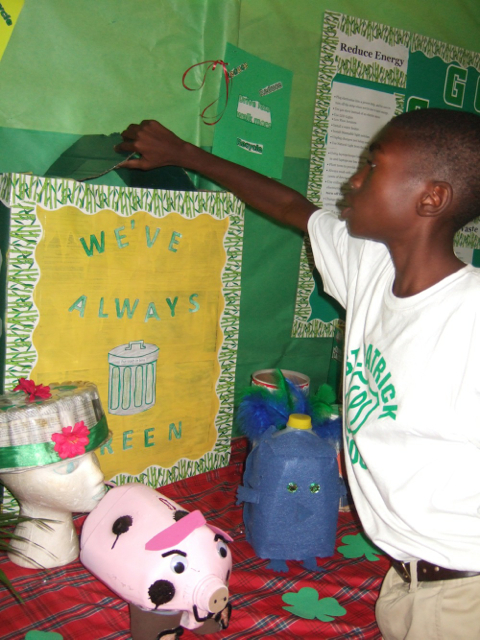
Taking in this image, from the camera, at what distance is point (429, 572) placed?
0.71m

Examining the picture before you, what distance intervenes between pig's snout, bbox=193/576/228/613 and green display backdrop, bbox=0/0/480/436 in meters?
0.57

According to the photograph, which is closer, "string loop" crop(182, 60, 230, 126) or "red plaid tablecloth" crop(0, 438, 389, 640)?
"red plaid tablecloth" crop(0, 438, 389, 640)

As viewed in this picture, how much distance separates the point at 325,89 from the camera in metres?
1.17

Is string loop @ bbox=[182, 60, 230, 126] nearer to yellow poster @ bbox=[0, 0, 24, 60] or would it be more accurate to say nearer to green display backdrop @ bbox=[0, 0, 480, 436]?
green display backdrop @ bbox=[0, 0, 480, 436]

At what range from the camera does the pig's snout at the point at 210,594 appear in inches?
26.0

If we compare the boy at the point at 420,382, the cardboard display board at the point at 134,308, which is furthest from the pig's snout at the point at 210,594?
the cardboard display board at the point at 134,308

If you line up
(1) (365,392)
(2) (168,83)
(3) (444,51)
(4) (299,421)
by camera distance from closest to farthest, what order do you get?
(1) (365,392) → (4) (299,421) → (2) (168,83) → (3) (444,51)

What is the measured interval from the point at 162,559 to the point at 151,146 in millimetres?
613

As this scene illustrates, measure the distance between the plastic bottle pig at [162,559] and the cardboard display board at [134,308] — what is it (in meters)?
0.22

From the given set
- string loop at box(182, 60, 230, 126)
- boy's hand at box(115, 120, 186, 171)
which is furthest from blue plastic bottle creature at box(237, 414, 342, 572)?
string loop at box(182, 60, 230, 126)

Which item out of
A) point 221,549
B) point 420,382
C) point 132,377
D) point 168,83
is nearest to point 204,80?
point 168,83

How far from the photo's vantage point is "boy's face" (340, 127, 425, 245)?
2.36ft

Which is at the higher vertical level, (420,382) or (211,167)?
(211,167)

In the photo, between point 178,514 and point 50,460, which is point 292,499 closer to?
point 178,514
